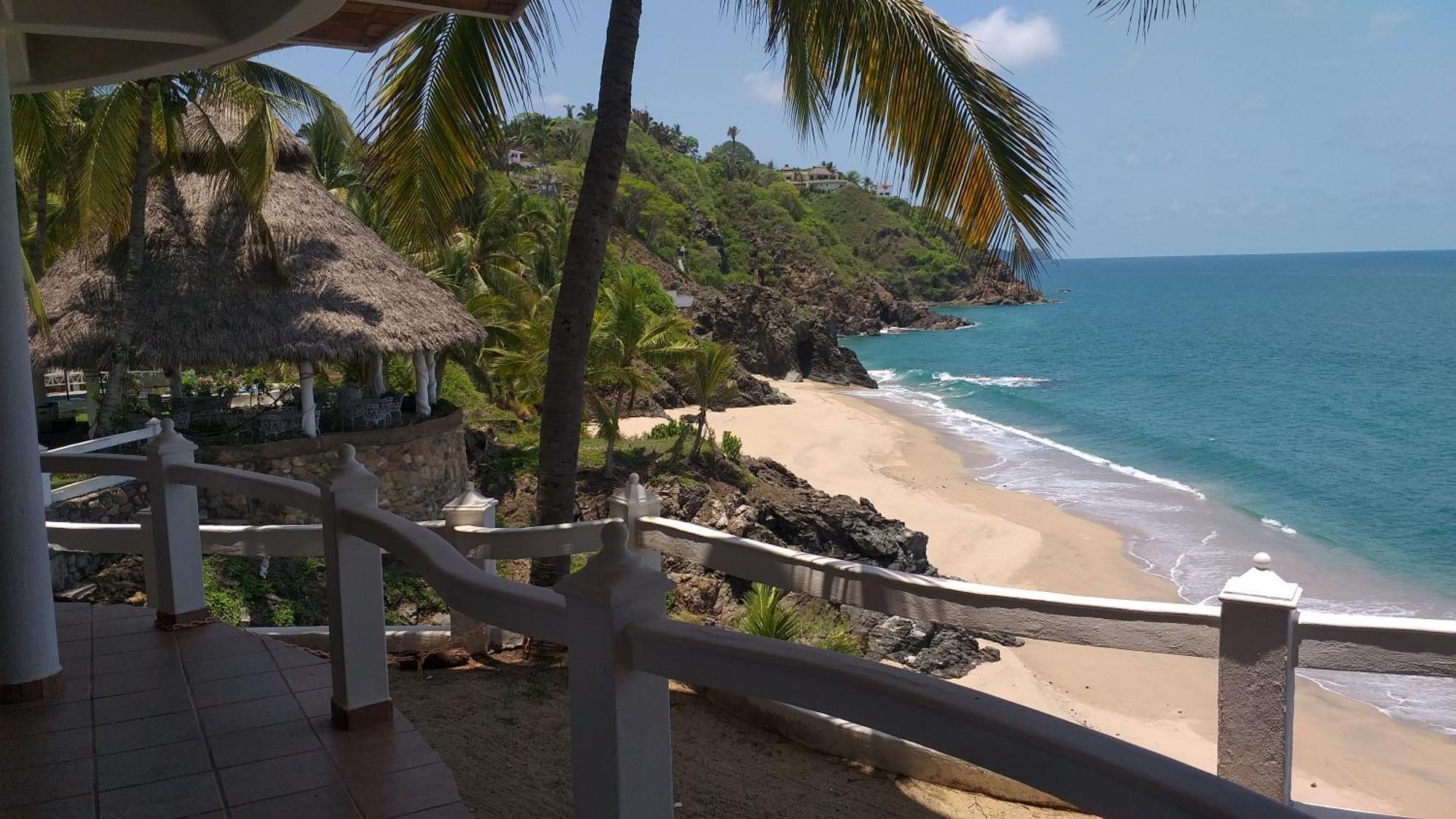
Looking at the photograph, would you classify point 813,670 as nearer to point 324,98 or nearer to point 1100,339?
point 324,98

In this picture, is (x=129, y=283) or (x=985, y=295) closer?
(x=129, y=283)

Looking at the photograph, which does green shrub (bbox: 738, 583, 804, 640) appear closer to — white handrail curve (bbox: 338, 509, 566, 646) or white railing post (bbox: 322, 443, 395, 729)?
white railing post (bbox: 322, 443, 395, 729)

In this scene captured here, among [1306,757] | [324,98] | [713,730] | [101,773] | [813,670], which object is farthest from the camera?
[324,98]

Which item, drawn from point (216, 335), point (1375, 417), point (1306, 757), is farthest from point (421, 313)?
point (1375, 417)

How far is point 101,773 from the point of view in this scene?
3328 millimetres

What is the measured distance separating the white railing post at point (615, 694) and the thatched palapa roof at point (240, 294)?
15.9 meters

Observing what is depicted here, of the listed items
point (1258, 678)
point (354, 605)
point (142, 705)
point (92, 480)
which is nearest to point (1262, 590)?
point (1258, 678)

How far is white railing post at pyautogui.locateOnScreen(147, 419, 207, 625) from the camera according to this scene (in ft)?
14.6

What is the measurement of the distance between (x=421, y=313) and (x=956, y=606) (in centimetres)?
1550

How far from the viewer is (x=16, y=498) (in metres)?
3.90

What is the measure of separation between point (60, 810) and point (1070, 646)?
50.7 feet

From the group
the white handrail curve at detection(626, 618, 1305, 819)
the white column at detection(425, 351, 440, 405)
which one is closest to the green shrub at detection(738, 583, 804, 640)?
the white handrail curve at detection(626, 618, 1305, 819)

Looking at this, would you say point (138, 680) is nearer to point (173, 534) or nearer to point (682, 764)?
point (173, 534)

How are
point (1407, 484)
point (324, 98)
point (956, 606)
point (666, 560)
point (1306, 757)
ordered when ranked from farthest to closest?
point (1407, 484) → point (324, 98) → point (666, 560) → point (1306, 757) → point (956, 606)
